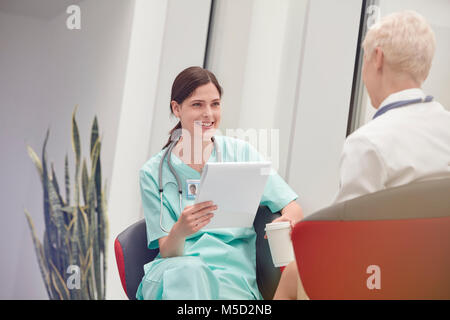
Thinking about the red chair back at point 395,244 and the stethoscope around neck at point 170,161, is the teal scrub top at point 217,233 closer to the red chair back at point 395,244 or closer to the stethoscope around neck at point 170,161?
the stethoscope around neck at point 170,161

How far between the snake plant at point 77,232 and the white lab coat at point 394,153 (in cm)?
252

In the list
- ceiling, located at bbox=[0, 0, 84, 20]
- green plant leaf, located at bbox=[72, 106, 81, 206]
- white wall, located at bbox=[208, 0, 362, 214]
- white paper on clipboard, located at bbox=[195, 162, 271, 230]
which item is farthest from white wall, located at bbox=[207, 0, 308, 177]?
ceiling, located at bbox=[0, 0, 84, 20]

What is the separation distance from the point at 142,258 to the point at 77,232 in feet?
6.15

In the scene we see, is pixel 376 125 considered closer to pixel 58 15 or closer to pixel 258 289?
pixel 258 289

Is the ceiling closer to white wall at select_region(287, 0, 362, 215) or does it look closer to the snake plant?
the snake plant

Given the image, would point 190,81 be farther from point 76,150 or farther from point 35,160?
point 35,160

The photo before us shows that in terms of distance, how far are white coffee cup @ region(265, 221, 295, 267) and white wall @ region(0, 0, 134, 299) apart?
2549 millimetres

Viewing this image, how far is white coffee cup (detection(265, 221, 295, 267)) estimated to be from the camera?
1.66 m

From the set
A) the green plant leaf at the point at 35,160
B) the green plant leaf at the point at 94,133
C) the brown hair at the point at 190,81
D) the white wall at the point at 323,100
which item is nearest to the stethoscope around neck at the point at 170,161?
the brown hair at the point at 190,81

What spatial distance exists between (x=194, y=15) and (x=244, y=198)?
219 cm

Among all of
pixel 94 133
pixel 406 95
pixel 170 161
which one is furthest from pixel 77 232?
pixel 406 95

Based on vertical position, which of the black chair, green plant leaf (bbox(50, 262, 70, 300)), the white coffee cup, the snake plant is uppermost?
the white coffee cup

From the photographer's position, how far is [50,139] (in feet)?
13.9

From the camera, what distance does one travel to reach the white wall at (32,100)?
13.1ft
